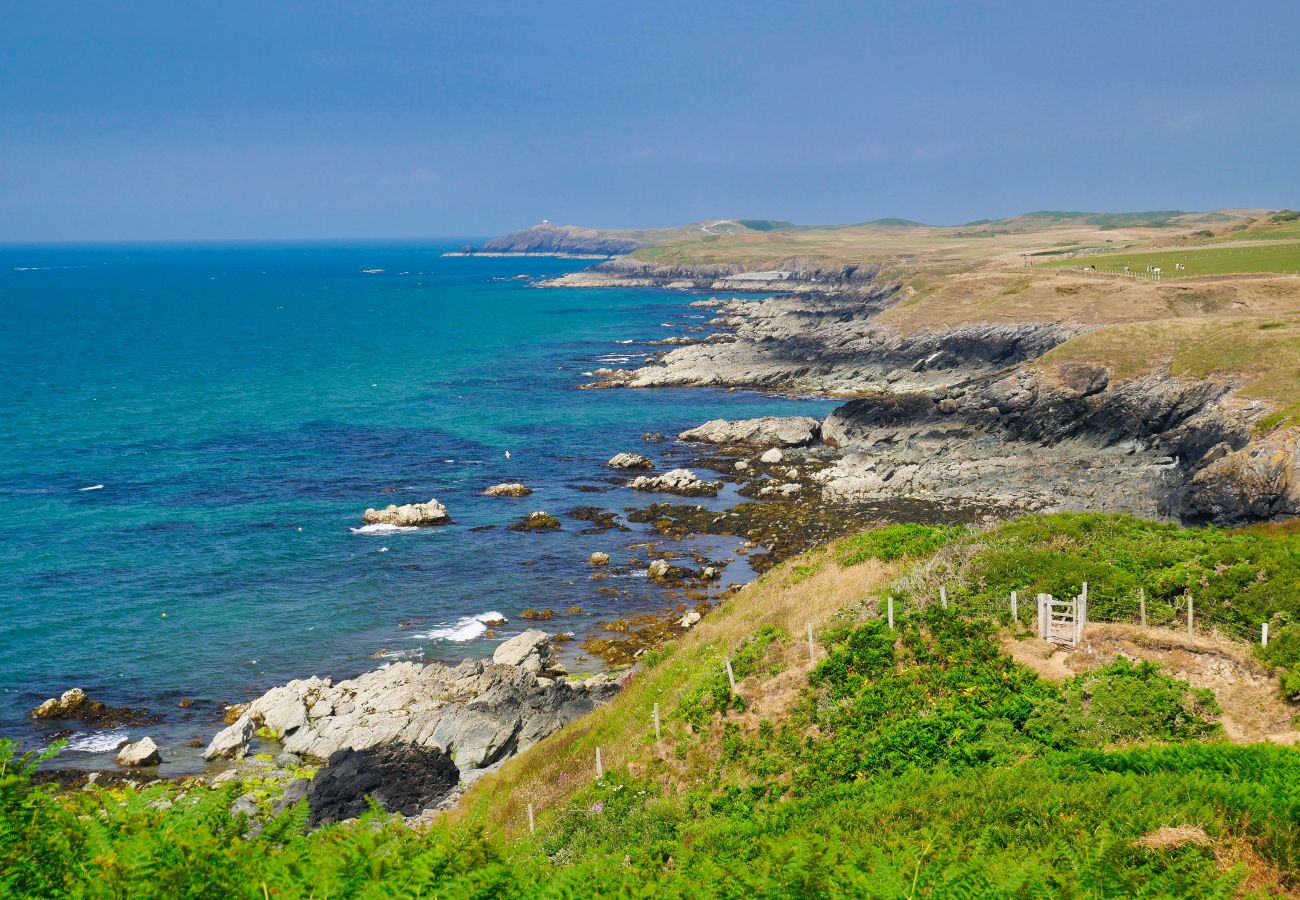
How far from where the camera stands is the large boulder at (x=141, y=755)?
2836 centimetres

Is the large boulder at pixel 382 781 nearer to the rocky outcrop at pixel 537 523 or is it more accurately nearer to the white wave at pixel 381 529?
the rocky outcrop at pixel 537 523

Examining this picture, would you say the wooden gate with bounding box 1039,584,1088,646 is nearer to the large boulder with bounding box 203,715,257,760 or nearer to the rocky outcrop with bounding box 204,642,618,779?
the rocky outcrop with bounding box 204,642,618,779

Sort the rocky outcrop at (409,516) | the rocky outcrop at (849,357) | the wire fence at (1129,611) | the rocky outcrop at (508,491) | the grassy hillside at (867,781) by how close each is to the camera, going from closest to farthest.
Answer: the grassy hillside at (867,781), the wire fence at (1129,611), the rocky outcrop at (409,516), the rocky outcrop at (508,491), the rocky outcrop at (849,357)

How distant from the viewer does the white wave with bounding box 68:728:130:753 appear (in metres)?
29.4

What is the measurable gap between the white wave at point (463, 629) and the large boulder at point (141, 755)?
1067cm

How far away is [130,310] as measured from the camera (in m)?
166

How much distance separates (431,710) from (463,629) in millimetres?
8243

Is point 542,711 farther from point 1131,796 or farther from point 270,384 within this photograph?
point 270,384

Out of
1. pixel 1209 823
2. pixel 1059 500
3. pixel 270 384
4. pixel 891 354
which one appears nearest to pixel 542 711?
pixel 1209 823

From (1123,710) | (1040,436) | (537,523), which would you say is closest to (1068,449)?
(1040,436)

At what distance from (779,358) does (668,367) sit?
38.8 ft

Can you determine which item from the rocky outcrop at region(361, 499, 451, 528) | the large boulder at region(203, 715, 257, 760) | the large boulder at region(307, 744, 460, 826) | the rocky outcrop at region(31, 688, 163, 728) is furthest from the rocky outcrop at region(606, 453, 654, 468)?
the large boulder at region(307, 744, 460, 826)

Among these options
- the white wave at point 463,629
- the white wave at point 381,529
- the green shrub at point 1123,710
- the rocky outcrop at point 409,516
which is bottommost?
the white wave at point 463,629

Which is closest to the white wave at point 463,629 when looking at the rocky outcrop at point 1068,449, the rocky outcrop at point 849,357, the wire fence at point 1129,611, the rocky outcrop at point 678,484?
the rocky outcrop at point 678,484
